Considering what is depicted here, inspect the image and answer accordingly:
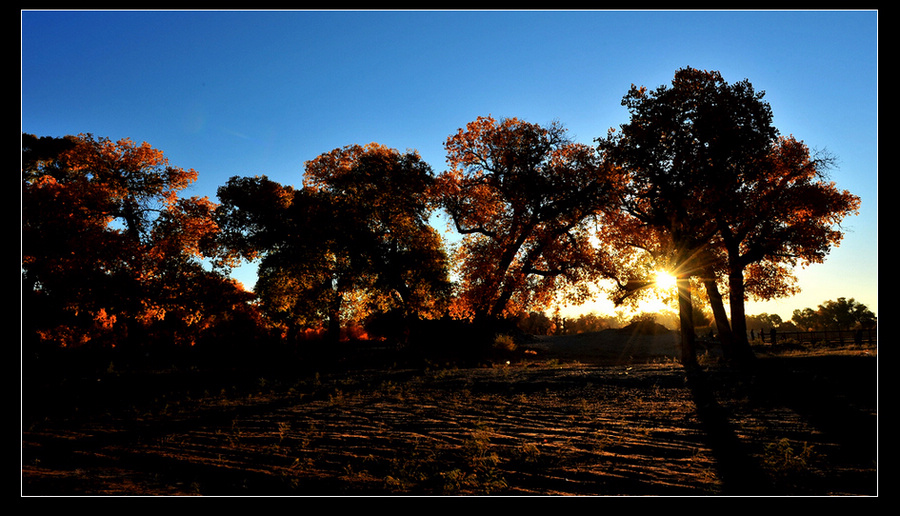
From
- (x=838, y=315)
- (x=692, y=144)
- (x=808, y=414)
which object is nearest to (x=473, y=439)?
(x=808, y=414)

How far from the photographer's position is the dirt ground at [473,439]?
5605mm

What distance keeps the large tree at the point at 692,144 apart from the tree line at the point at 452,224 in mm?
52

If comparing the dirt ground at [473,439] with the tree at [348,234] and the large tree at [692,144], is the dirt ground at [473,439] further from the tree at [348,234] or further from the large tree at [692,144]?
the tree at [348,234]

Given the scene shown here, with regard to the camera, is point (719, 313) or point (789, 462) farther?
point (719, 313)

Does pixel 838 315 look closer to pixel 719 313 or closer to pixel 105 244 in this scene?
pixel 719 313

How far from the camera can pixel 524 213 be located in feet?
72.0

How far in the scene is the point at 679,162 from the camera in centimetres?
1750

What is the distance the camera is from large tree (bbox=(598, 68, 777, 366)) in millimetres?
17125

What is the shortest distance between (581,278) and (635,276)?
279 cm

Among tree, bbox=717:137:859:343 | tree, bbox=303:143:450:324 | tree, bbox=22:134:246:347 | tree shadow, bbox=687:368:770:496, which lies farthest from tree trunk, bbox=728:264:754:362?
tree, bbox=22:134:246:347

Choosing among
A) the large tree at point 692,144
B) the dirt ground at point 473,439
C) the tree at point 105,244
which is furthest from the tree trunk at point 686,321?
the tree at point 105,244

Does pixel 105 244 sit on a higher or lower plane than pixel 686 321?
higher

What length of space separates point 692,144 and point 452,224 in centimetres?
1110
